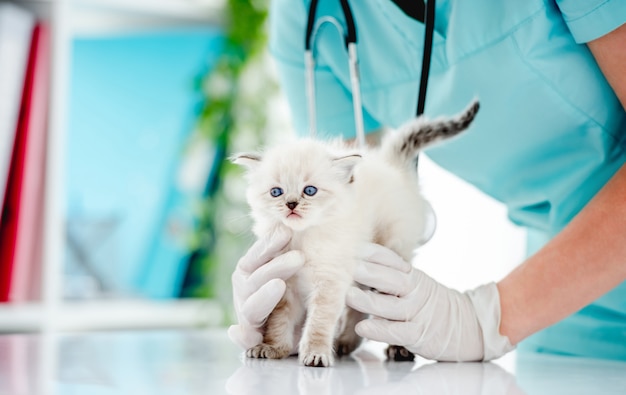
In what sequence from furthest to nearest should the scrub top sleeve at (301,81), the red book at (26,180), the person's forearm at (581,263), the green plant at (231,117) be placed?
the green plant at (231,117), the red book at (26,180), the scrub top sleeve at (301,81), the person's forearm at (581,263)

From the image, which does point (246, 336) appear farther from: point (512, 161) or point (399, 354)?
point (512, 161)

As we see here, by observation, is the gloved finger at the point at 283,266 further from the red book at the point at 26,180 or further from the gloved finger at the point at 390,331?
the red book at the point at 26,180

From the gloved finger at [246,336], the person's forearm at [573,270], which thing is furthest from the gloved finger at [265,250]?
the person's forearm at [573,270]

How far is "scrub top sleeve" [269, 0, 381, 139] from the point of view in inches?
65.1

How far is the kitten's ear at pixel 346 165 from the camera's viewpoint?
110 centimetres

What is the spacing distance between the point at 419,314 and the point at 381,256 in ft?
0.46

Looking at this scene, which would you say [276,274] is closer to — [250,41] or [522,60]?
[522,60]

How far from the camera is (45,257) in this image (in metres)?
2.41

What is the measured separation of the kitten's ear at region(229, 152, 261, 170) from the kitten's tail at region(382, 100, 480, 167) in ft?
0.92

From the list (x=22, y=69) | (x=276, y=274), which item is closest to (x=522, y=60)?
(x=276, y=274)

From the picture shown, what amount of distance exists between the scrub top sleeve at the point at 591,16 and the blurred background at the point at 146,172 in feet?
4.07

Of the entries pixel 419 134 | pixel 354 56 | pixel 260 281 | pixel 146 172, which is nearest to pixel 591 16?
pixel 419 134

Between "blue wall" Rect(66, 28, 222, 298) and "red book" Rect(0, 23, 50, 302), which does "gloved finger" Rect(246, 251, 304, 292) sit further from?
"blue wall" Rect(66, 28, 222, 298)

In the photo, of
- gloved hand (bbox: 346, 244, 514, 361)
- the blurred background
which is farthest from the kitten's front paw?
the blurred background
